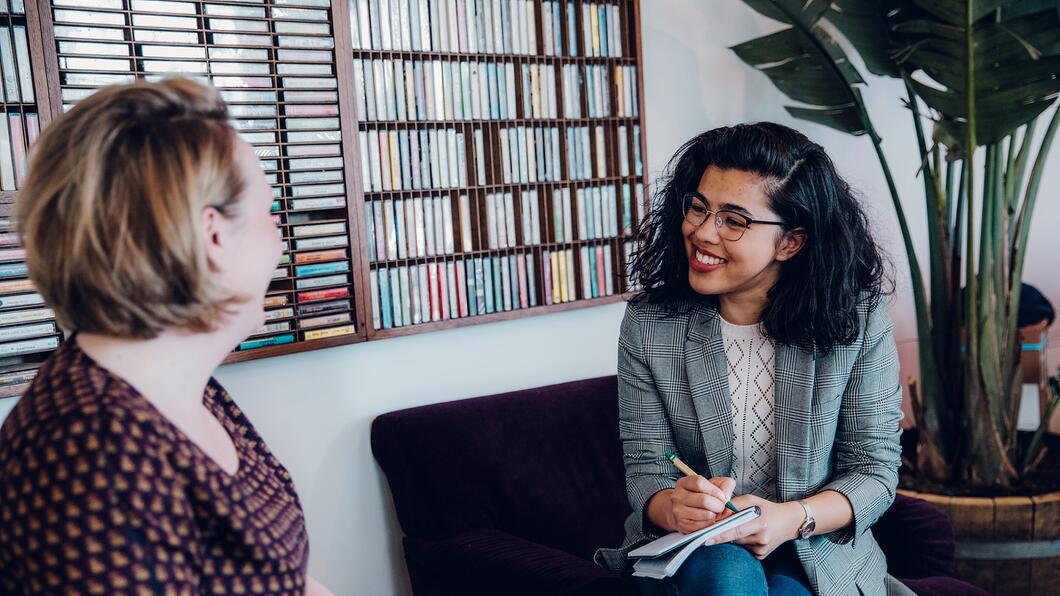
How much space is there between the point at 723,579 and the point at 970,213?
1.45 metres

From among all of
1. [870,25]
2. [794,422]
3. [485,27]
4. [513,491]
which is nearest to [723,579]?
[794,422]

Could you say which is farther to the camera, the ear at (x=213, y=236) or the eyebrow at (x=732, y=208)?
the eyebrow at (x=732, y=208)

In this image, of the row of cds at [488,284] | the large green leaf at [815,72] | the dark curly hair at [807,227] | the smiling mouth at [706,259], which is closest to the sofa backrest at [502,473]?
the row of cds at [488,284]

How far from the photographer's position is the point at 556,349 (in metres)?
2.58

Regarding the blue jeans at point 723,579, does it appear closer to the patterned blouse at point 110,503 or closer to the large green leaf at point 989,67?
the patterned blouse at point 110,503

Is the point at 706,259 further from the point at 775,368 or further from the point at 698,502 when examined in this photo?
the point at 698,502

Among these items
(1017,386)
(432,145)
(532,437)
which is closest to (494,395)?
(532,437)

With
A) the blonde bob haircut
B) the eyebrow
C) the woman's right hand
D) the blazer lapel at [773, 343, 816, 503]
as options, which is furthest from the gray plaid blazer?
the blonde bob haircut

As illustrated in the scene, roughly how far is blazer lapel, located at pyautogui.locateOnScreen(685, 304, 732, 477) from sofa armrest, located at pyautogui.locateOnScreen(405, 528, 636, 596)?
29 cm

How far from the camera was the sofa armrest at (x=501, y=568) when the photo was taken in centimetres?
165

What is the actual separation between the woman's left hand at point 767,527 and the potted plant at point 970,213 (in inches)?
38.5

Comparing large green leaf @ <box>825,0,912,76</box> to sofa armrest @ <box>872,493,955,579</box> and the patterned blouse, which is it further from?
the patterned blouse

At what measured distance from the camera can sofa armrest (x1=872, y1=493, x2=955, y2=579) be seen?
192 cm

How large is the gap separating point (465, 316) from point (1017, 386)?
60.1 inches
